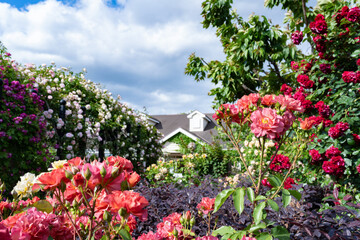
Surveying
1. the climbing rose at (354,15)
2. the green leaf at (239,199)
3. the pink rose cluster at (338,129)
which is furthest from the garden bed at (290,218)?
the climbing rose at (354,15)

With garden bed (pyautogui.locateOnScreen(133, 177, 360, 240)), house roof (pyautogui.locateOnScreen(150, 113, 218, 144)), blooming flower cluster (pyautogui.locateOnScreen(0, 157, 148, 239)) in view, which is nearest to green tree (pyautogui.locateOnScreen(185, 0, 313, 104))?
garden bed (pyautogui.locateOnScreen(133, 177, 360, 240))

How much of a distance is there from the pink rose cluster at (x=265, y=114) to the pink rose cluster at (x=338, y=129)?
1874 millimetres

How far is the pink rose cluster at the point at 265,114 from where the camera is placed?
132cm

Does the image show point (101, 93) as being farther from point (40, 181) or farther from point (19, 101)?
point (40, 181)

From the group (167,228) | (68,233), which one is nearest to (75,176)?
(68,233)

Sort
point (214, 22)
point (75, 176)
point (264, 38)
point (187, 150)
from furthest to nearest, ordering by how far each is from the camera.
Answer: point (187, 150) → point (214, 22) → point (264, 38) → point (75, 176)

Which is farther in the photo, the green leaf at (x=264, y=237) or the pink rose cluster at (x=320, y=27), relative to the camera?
the pink rose cluster at (x=320, y=27)

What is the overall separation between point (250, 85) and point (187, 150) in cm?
449

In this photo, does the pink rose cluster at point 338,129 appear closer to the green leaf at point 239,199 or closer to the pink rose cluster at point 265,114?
the pink rose cluster at point 265,114

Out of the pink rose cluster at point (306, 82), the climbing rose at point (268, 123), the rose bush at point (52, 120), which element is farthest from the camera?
the rose bush at point (52, 120)

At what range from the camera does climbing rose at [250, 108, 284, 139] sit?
131cm

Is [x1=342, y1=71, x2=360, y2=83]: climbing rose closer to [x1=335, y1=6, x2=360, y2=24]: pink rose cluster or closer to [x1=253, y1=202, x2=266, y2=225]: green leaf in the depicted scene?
[x1=335, y1=6, x2=360, y2=24]: pink rose cluster

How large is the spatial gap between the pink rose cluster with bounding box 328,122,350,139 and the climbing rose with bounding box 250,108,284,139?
209 centimetres

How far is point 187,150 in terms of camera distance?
11664 mm
